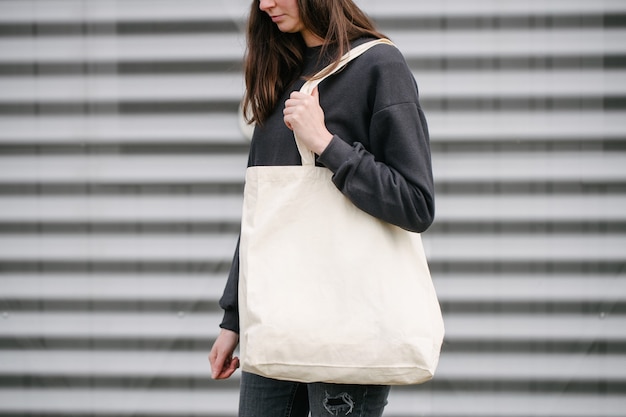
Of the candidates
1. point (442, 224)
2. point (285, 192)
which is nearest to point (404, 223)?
point (285, 192)

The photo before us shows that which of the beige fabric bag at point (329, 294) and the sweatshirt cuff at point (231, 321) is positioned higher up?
the beige fabric bag at point (329, 294)

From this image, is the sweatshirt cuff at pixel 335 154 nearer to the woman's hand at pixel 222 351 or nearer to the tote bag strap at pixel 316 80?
the tote bag strap at pixel 316 80

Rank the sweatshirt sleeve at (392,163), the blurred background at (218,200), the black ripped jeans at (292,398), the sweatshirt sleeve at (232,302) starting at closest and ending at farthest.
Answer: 1. the sweatshirt sleeve at (392,163)
2. the black ripped jeans at (292,398)
3. the sweatshirt sleeve at (232,302)
4. the blurred background at (218,200)

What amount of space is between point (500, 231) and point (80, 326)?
186cm

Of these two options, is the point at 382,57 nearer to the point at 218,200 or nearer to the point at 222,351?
the point at 222,351

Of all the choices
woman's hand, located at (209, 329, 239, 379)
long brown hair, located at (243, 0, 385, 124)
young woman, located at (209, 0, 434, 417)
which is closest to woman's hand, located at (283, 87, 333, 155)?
young woman, located at (209, 0, 434, 417)

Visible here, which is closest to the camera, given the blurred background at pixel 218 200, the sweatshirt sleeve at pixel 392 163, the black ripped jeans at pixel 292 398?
the sweatshirt sleeve at pixel 392 163

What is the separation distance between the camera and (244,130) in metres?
2.81

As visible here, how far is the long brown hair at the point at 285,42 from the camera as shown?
158 centimetres

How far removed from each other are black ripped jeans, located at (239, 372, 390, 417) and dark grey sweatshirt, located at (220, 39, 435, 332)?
343 mm

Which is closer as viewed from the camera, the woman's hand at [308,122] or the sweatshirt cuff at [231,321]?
the woman's hand at [308,122]

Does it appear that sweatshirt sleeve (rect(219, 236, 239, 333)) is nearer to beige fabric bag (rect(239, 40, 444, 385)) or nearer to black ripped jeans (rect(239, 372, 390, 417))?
black ripped jeans (rect(239, 372, 390, 417))

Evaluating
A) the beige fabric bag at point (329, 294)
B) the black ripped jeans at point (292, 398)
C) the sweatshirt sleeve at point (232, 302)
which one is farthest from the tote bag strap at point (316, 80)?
the black ripped jeans at point (292, 398)

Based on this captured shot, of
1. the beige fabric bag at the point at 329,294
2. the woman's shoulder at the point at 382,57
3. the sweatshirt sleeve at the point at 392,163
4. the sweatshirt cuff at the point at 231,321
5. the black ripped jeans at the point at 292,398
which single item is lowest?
the black ripped jeans at the point at 292,398
